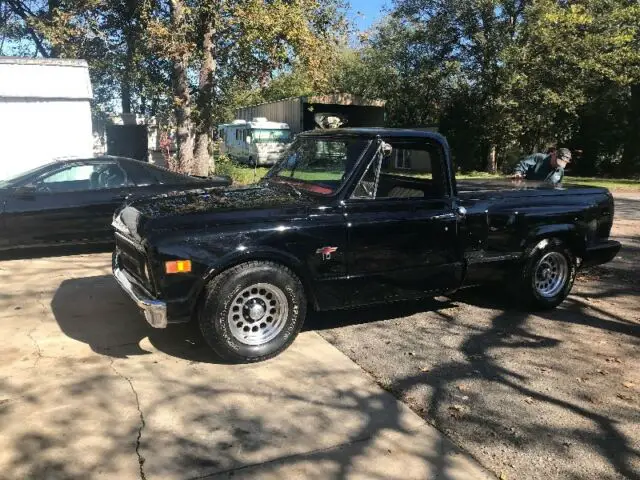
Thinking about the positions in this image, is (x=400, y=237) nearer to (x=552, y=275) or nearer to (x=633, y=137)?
(x=552, y=275)

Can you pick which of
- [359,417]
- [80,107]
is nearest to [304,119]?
[80,107]

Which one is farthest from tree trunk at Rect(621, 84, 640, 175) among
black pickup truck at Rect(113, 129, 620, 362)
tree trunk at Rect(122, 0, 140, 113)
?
black pickup truck at Rect(113, 129, 620, 362)

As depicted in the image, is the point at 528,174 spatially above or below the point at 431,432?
above

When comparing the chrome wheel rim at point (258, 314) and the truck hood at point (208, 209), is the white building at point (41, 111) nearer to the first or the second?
the truck hood at point (208, 209)

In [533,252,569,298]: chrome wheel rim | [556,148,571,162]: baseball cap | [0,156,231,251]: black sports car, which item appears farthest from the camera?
[556,148,571,162]: baseball cap

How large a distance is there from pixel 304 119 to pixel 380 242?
1071 inches

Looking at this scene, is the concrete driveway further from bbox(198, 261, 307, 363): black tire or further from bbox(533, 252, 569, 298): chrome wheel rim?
bbox(533, 252, 569, 298): chrome wheel rim

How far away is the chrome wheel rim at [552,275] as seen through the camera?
18.9ft

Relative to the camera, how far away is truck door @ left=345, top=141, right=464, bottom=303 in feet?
15.2

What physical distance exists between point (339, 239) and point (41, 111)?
392 inches

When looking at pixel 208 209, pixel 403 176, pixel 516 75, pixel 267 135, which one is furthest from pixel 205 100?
pixel 516 75

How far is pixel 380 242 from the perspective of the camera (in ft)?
15.3

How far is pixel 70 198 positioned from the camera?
7609 mm

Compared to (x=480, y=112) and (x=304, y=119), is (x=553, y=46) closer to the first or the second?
(x=480, y=112)
